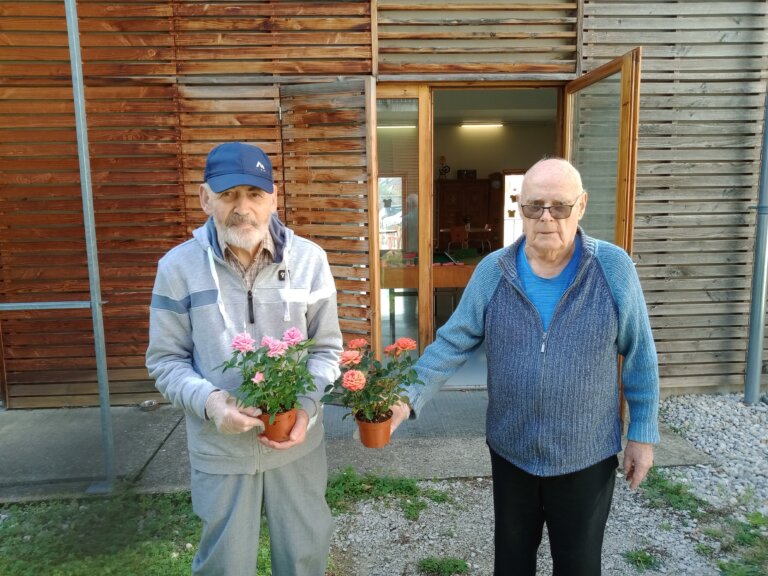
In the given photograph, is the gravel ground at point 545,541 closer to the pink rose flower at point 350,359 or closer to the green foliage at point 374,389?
the green foliage at point 374,389

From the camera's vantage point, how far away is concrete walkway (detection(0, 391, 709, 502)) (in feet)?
11.9

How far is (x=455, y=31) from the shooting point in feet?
15.7

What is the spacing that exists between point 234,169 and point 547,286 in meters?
1.17

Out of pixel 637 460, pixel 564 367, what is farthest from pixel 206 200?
pixel 637 460

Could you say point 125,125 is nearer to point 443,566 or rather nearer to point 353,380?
point 353,380

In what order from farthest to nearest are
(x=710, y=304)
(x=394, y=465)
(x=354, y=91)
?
(x=710, y=304), (x=354, y=91), (x=394, y=465)

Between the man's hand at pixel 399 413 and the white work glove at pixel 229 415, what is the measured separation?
51 cm

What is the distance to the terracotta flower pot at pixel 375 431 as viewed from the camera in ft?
6.66

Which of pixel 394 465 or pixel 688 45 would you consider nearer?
pixel 394 465

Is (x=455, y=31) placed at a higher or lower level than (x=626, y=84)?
higher

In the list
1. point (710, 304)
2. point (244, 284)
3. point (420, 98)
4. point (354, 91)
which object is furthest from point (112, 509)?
point (710, 304)

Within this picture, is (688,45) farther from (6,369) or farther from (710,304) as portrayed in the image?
(6,369)

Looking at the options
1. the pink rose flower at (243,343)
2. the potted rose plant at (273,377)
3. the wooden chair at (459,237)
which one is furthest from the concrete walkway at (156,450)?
the wooden chair at (459,237)

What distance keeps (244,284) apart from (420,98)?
138 inches
